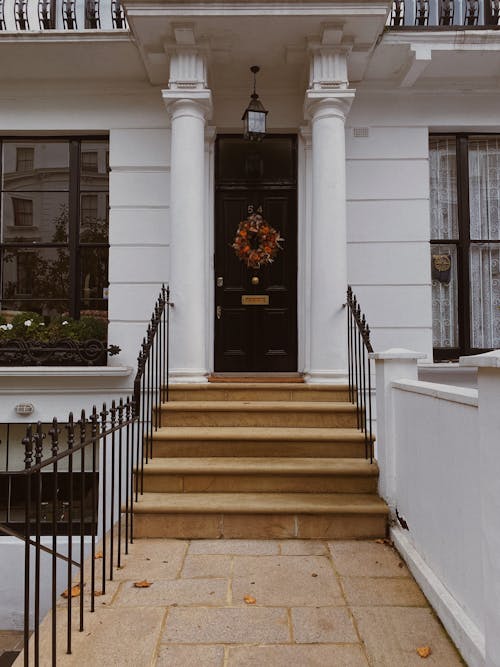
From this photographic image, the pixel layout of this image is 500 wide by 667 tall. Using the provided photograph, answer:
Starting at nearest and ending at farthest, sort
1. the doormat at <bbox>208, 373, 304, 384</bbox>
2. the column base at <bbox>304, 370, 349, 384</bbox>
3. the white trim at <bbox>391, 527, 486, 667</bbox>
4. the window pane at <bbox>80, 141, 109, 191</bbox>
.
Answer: the white trim at <bbox>391, 527, 486, 667</bbox>, the column base at <bbox>304, 370, 349, 384</bbox>, the doormat at <bbox>208, 373, 304, 384</bbox>, the window pane at <bbox>80, 141, 109, 191</bbox>

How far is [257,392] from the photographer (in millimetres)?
5328

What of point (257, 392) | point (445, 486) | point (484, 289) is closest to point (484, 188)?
point (484, 289)

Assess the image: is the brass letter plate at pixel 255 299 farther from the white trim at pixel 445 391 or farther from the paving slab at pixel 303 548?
the paving slab at pixel 303 548

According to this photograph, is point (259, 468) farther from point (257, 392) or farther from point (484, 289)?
point (484, 289)

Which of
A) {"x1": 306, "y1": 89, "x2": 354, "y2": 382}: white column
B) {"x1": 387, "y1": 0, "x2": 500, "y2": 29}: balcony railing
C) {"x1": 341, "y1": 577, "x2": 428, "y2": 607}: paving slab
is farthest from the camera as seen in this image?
{"x1": 387, "y1": 0, "x2": 500, "y2": 29}: balcony railing

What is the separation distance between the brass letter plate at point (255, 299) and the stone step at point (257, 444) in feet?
7.29

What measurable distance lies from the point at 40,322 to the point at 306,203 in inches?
132

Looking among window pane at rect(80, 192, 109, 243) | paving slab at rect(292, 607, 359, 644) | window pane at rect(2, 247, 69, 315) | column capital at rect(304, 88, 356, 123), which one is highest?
column capital at rect(304, 88, 356, 123)

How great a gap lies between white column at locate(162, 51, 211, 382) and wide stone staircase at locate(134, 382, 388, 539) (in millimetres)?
440

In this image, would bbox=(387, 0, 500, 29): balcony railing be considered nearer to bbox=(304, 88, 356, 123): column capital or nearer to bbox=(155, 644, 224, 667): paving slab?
bbox=(304, 88, 356, 123): column capital

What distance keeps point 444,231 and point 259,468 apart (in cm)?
394

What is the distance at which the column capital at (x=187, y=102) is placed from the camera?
5.62 meters

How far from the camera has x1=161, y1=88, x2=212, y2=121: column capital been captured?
18.4 feet

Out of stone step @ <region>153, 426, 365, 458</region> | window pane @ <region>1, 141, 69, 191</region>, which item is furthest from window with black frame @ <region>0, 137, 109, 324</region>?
stone step @ <region>153, 426, 365, 458</region>
